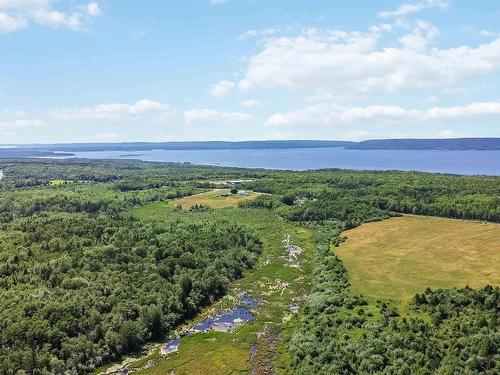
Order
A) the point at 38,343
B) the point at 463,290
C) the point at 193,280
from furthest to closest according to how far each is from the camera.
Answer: the point at 193,280 < the point at 463,290 < the point at 38,343

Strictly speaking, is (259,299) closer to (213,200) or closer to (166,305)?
(166,305)

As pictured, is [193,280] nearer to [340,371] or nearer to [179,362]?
[179,362]

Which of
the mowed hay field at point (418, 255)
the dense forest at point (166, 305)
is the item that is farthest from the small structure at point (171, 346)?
the mowed hay field at point (418, 255)

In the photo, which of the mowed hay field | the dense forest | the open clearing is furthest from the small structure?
the open clearing

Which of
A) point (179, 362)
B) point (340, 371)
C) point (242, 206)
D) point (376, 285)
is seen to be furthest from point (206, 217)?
point (340, 371)

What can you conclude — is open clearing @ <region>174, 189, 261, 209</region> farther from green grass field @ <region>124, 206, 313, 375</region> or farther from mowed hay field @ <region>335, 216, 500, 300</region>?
mowed hay field @ <region>335, 216, 500, 300</region>

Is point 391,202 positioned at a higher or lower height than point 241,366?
higher

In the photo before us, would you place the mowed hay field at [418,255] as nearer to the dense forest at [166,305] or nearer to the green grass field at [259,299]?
the dense forest at [166,305]
